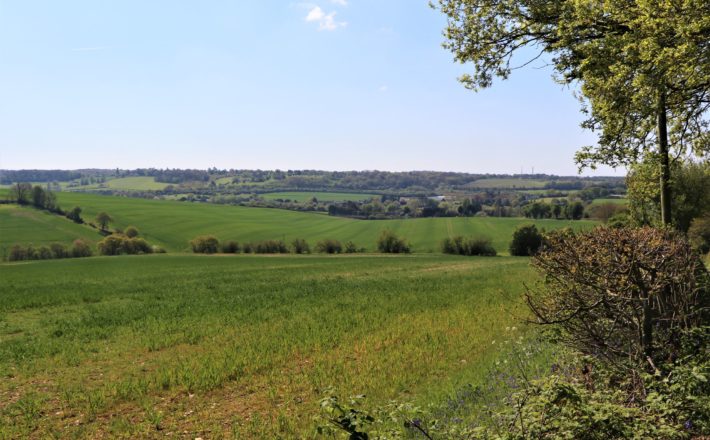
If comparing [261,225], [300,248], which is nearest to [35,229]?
[261,225]

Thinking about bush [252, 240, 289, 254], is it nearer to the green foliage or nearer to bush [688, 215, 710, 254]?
the green foliage

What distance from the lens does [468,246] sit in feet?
264

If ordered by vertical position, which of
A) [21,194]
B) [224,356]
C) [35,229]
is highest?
[21,194]

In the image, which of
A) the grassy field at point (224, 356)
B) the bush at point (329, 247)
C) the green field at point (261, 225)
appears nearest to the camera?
the grassy field at point (224, 356)

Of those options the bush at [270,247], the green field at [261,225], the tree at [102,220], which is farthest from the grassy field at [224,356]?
the tree at [102,220]

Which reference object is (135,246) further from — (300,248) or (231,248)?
(300,248)

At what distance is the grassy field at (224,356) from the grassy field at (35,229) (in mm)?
73002

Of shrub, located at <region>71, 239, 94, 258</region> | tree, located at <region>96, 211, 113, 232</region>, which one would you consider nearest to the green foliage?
tree, located at <region>96, 211, 113, 232</region>

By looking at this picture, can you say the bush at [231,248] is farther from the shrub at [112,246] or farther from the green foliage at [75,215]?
the green foliage at [75,215]

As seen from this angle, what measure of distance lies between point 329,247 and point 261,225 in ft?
152

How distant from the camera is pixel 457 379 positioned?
10.5m

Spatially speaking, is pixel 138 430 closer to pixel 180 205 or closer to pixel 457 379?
pixel 457 379

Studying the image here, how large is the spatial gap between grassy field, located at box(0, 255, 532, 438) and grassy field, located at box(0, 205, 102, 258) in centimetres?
7300

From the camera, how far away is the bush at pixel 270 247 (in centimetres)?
8012
